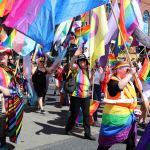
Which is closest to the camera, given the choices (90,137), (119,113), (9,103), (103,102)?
(119,113)

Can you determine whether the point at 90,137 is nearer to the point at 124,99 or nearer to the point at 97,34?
the point at 97,34

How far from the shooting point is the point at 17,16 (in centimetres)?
599

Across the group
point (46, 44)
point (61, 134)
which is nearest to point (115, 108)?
point (46, 44)

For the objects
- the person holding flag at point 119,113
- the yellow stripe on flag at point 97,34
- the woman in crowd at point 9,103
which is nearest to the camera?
the person holding flag at point 119,113

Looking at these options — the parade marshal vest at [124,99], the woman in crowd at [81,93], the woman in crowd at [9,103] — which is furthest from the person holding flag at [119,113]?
the woman in crowd at [81,93]

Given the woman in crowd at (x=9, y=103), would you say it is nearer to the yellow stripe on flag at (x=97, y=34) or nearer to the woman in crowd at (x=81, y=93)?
the woman in crowd at (x=81, y=93)

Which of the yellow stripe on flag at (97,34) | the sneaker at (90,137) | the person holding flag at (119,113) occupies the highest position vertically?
the yellow stripe on flag at (97,34)

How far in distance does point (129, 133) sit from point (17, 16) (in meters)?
2.26

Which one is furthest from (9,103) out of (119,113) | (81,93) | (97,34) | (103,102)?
(97,34)

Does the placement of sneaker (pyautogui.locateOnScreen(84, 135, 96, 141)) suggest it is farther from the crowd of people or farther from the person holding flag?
the person holding flag

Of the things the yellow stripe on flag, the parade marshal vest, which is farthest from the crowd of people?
the yellow stripe on flag

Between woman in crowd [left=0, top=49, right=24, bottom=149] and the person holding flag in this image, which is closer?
the person holding flag

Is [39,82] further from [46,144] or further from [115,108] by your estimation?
[115,108]

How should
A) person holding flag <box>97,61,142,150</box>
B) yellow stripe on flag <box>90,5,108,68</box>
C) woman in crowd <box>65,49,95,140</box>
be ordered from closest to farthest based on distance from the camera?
person holding flag <box>97,61,142,150</box>, yellow stripe on flag <box>90,5,108,68</box>, woman in crowd <box>65,49,95,140</box>
